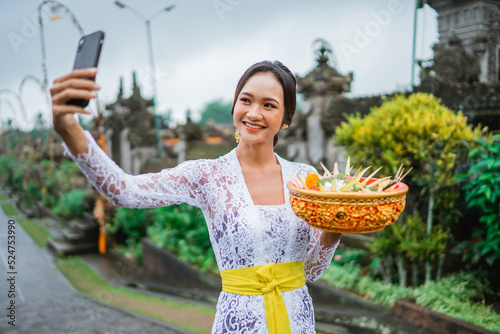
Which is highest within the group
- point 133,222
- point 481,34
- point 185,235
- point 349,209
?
point 481,34

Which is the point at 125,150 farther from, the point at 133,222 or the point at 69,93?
the point at 69,93

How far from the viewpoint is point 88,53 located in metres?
1.23

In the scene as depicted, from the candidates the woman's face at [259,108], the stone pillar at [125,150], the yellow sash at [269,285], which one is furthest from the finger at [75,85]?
the stone pillar at [125,150]

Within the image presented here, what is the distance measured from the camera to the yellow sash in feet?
5.89

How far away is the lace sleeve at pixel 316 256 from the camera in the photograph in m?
1.98

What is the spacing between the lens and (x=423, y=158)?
4297mm

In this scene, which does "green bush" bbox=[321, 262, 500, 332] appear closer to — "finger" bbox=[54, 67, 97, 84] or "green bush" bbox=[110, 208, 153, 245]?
"finger" bbox=[54, 67, 97, 84]

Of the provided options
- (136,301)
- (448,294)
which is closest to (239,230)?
(448,294)

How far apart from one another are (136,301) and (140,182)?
228 inches

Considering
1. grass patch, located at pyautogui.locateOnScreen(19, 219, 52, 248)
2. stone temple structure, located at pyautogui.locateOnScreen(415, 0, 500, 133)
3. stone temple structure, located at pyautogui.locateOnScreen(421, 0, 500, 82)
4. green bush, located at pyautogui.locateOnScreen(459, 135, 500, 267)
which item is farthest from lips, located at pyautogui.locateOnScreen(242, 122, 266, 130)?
grass patch, located at pyautogui.locateOnScreen(19, 219, 52, 248)

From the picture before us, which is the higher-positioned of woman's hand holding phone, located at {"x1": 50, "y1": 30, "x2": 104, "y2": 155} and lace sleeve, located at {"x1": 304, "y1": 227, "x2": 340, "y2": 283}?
woman's hand holding phone, located at {"x1": 50, "y1": 30, "x2": 104, "y2": 155}

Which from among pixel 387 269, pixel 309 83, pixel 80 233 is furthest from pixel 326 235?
pixel 80 233

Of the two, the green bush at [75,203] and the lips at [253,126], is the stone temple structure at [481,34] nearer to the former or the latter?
the lips at [253,126]

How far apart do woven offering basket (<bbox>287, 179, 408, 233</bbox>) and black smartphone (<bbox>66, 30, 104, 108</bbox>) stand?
0.85 meters
